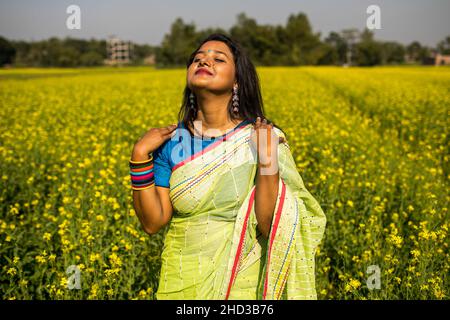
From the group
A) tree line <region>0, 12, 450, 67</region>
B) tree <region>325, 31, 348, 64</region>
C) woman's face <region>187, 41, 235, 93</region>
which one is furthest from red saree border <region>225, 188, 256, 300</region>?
tree <region>325, 31, 348, 64</region>

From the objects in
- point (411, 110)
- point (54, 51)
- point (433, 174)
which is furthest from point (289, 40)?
point (433, 174)

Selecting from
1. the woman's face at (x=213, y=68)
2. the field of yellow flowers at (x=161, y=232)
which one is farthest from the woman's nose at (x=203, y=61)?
the field of yellow flowers at (x=161, y=232)

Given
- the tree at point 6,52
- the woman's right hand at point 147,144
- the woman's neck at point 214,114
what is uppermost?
the tree at point 6,52

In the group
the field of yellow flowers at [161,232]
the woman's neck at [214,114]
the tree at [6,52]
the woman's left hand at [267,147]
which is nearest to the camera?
the woman's left hand at [267,147]

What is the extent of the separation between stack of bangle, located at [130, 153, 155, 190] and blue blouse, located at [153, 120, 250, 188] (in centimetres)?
7

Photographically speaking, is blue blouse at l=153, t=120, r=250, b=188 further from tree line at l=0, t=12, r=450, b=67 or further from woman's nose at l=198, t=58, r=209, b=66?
tree line at l=0, t=12, r=450, b=67

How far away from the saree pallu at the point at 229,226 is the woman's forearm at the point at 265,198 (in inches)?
0.9

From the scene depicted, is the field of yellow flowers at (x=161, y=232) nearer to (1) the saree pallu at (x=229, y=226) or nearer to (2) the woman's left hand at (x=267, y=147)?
(1) the saree pallu at (x=229, y=226)

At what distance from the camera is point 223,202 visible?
5.33ft

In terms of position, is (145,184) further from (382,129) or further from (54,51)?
(54,51)

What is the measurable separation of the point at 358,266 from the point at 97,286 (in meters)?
1.59

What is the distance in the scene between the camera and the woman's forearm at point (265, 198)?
59.2 inches

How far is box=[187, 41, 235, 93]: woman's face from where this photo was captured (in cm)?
155

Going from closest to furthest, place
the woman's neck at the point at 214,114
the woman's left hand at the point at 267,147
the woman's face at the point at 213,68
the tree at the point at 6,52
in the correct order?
1. the woman's left hand at the point at 267,147
2. the woman's face at the point at 213,68
3. the woman's neck at the point at 214,114
4. the tree at the point at 6,52
